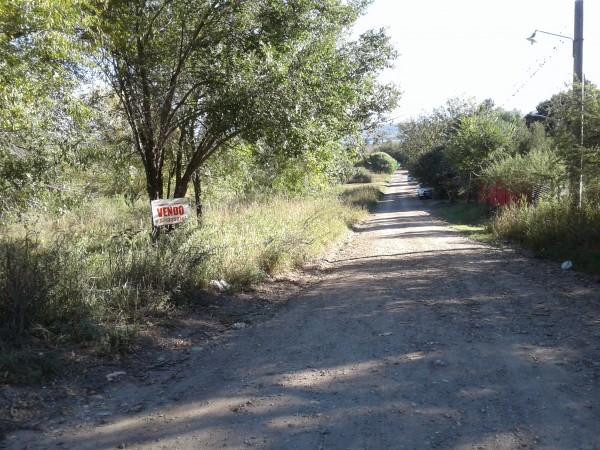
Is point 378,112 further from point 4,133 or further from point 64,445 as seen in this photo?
point 64,445

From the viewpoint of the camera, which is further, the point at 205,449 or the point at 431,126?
the point at 431,126

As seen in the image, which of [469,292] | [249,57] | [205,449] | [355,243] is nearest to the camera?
[205,449]

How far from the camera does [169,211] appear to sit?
1015 centimetres

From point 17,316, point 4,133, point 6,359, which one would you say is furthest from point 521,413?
point 4,133

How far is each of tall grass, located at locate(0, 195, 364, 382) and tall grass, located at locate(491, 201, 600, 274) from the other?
6519 millimetres

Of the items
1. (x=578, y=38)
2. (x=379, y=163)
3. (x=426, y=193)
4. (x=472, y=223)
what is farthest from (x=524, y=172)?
(x=379, y=163)

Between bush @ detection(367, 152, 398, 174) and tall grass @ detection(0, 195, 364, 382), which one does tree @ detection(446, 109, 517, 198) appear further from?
bush @ detection(367, 152, 398, 174)

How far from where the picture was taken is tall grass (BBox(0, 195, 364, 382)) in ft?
20.2

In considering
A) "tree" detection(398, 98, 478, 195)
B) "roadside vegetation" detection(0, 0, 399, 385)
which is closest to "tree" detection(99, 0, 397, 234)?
"roadside vegetation" detection(0, 0, 399, 385)

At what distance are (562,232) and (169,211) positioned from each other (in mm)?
9754

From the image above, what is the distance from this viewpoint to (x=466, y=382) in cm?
519

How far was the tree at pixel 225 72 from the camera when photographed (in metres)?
10.1

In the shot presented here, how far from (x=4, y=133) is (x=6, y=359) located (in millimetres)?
4264

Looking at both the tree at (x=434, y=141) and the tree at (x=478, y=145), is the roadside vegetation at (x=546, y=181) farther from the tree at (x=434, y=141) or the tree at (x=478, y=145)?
the tree at (x=434, y=141)
